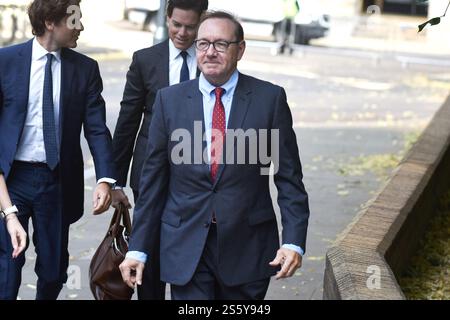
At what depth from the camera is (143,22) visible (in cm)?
3766

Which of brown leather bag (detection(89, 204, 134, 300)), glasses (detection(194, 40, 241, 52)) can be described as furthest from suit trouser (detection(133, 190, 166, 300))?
glasses (detection(194, 40, 241, 52))

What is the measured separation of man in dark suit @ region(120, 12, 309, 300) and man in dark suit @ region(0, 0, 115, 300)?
0.83m

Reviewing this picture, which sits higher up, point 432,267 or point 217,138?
point 217,138

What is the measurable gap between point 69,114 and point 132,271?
1210 millimetres

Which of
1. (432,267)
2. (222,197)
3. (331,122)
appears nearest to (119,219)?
(222,197)

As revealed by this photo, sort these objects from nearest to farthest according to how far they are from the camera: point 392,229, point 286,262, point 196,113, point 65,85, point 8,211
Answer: point 286,262, point 196,113, point 8,211, point 65,85, point 392,229

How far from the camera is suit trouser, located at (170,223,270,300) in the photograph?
16.5ft

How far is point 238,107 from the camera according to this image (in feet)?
16.4

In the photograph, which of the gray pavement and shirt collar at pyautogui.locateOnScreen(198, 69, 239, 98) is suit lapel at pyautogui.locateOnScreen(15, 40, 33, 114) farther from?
the gray pavement

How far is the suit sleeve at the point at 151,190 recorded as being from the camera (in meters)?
5.03

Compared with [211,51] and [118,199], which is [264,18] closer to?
[118,199]

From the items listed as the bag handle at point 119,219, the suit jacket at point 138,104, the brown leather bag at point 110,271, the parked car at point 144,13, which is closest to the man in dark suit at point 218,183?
the brown leather bag at point 110,271

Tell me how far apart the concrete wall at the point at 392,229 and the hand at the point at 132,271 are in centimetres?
94

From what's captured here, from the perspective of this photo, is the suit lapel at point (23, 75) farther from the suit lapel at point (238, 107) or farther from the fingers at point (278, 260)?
the fingers at point (278, 260)
